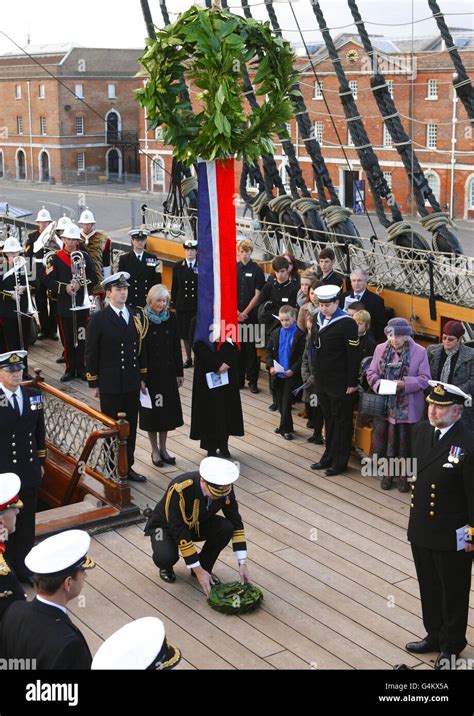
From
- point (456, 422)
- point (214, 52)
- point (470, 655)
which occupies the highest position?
point (214, 52)

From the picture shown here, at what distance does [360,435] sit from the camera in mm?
8914

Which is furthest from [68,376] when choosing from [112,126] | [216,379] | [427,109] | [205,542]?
[112,126]

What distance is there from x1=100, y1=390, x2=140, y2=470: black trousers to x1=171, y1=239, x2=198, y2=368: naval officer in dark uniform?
123 inches

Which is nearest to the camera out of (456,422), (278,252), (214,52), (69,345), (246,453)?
(456,422)

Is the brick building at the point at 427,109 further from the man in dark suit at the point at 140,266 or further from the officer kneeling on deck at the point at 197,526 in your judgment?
the officer kneeling on deck at the point at 197,526

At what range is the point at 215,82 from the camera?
8.02 metres

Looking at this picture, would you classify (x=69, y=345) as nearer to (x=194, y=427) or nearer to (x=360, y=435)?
(x=194, y=427)

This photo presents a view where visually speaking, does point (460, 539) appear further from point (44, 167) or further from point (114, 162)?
point (114, 162)

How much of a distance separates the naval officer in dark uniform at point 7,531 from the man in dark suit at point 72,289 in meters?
6.19

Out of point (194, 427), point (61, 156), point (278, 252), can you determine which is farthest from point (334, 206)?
point (61, 156)

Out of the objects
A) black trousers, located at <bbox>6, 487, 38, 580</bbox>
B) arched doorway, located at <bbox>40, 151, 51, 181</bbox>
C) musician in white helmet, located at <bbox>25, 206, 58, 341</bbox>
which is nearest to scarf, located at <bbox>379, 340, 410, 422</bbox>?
black trousers, located at <bbox>6, 487, 38, 580</bbox>

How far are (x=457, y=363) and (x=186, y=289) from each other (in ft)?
15.0

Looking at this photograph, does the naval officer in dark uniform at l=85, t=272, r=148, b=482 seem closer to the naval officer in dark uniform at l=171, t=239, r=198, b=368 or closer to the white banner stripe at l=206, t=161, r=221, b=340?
the white banner stripe at l=206, t=161, r=221, b=340
